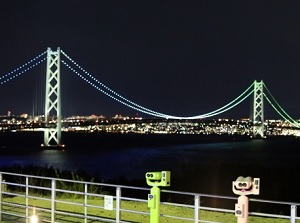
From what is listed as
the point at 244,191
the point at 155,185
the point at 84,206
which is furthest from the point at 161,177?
the point at 84,206

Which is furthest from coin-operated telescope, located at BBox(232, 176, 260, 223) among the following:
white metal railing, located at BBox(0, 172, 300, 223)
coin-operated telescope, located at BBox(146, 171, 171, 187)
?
coin-operated telescope, located at BBox(146, 171, 171, 187)

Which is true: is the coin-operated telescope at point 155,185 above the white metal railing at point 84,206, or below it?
above

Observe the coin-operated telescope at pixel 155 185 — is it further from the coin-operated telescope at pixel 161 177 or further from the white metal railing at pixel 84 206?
the white metal railing at pixel 84 206

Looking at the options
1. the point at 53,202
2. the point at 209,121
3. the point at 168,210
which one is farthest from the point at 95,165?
the point at 53,202

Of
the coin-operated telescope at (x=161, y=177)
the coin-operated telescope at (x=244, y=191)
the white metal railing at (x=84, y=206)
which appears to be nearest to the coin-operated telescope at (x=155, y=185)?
the coin-operated telescope at (x=161, y=177)

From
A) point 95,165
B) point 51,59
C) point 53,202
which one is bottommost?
point 95,165

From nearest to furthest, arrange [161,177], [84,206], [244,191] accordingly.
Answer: [244,191], [161,177], [84,206]

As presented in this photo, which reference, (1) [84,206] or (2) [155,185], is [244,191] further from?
(1) [84,206]

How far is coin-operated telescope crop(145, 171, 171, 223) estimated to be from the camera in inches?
264

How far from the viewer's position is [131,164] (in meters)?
48.8

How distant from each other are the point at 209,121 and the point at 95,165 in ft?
69.7

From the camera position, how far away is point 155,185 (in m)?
6.79

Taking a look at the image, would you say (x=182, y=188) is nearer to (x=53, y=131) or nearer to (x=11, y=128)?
(x=11, y=128)

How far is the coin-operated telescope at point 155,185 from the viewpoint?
6.71 meters
